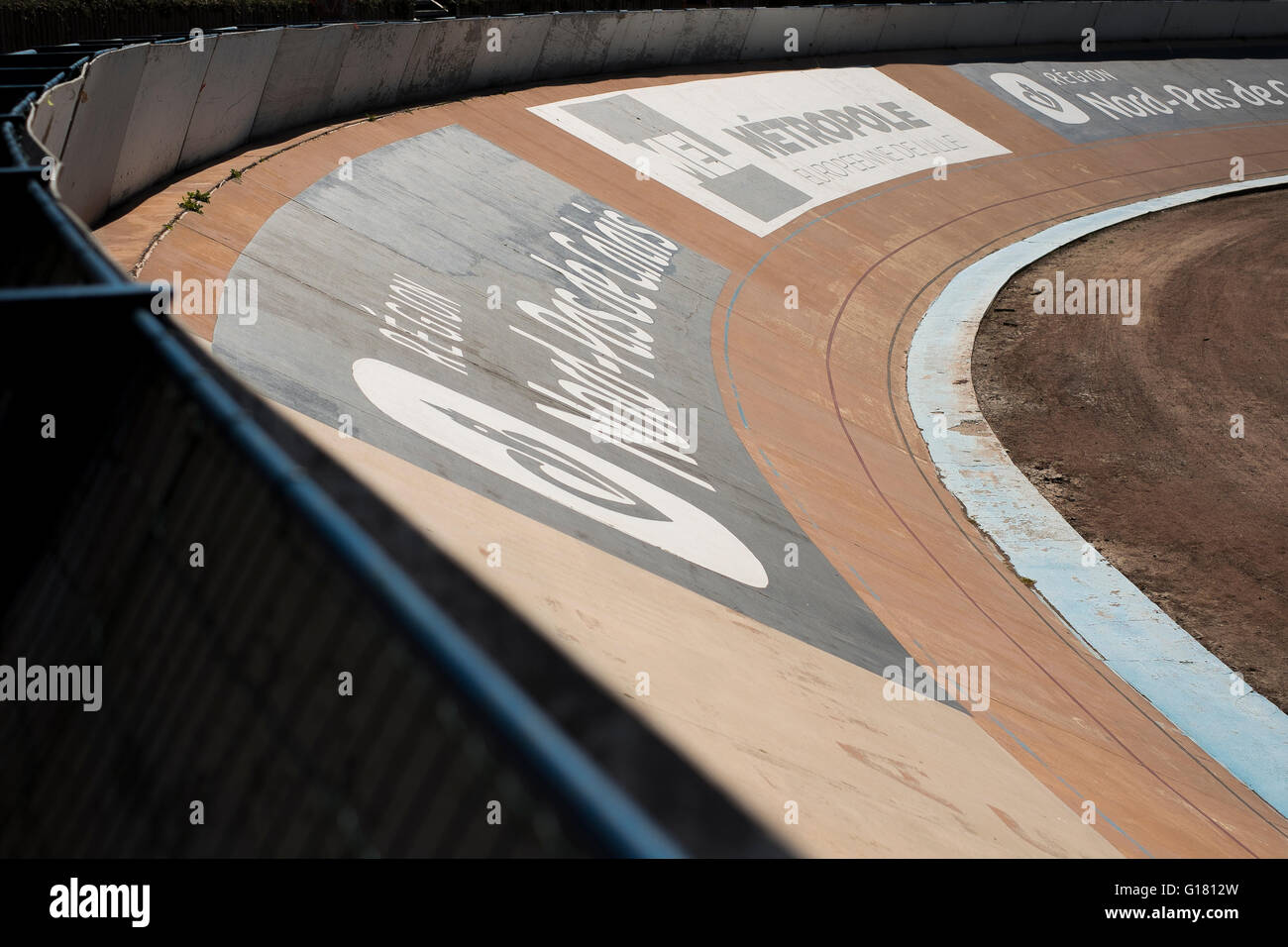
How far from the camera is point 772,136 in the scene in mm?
22500

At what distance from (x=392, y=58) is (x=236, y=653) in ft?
54.1

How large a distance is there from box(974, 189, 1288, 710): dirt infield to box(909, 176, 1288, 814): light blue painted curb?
247mm

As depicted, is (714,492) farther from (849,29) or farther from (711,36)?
(849,29)

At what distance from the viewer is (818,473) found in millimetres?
12047

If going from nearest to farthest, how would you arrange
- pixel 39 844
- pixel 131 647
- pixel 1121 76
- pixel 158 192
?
1. pixel 131 647
2. pixel 39 844
3. pixel 158 192
4. pixel 1121 76

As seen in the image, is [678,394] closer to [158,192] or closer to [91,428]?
[158,192]

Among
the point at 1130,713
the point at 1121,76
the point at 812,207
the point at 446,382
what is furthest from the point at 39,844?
the point at 1121,76

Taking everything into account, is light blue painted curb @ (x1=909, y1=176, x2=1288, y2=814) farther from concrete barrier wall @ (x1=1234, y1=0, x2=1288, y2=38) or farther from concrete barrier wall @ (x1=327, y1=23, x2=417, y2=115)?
concrete barrier wall @ (x1=1234, y1=0, x2=1288, y2=38)

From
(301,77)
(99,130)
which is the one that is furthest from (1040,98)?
(99,130)

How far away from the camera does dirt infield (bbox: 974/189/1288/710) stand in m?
11.4

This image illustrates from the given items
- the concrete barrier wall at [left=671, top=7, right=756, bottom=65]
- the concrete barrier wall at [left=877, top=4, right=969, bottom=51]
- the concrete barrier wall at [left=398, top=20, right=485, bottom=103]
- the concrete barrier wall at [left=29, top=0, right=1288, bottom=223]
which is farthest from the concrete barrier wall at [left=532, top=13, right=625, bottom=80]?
the concrete barrier wall at [left=877, top=4, right=969, bottom=51]

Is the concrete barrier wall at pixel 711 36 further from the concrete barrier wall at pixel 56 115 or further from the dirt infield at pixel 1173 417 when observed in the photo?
the concrete barrier wall at pixel 56 115

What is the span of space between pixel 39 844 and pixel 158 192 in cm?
1031
